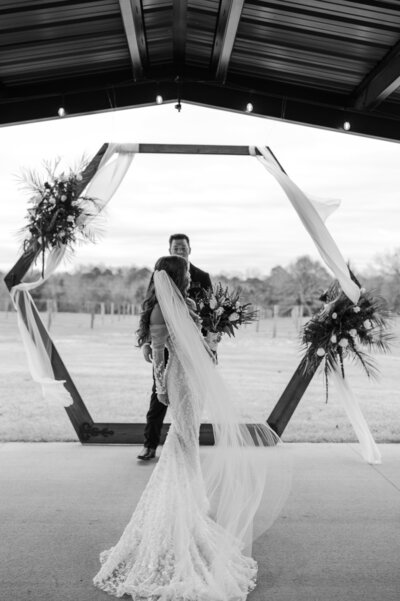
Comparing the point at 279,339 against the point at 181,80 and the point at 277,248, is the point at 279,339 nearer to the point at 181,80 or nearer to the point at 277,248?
the point at 277,248

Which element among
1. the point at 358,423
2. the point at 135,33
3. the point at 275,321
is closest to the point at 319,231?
the point at 358,423

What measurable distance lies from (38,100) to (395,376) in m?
5.31

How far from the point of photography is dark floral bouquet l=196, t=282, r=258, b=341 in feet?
15.4

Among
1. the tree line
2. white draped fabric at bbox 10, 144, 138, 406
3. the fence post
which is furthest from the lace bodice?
the fence post

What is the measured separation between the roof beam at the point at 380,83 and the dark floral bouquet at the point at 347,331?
4.76 ft

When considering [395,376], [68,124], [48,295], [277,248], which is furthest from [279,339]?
[68,124]

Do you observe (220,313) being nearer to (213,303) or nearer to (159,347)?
(213,303)

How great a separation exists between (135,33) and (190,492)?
300 centimetres

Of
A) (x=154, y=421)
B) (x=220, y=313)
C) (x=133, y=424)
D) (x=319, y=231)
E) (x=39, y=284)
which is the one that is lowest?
(x=133, y=424)

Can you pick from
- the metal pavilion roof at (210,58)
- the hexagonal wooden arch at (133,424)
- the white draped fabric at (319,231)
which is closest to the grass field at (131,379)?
the hexagonal wooden arch at (133,424)

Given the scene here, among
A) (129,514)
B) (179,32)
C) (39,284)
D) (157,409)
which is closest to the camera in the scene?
(129,514)

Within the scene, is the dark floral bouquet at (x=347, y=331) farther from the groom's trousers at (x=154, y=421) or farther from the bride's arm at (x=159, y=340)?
the bride's arm at (x=159, y=340)

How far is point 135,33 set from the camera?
13.9 feet

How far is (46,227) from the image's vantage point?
197 inches
